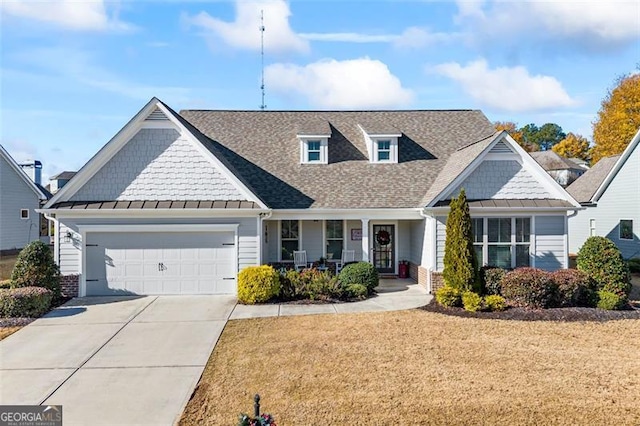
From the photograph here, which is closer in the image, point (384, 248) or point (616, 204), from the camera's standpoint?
point (384, 248)

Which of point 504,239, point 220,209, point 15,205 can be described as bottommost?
point 504,239

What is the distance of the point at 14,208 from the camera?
26750mm

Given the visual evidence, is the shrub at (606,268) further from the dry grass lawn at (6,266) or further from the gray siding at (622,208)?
the dry grass lawn at (6,266)

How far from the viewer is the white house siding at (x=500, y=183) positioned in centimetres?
1528

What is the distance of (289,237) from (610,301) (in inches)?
432

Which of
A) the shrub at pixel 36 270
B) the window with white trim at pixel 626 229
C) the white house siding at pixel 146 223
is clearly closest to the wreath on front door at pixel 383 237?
the white house siding at pixel 146 223

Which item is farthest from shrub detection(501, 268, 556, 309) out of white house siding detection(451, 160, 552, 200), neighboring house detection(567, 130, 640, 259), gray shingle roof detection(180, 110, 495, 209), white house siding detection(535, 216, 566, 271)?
neighboring house detection(567, 130, 640, 259)

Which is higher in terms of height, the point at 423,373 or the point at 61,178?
the point at 61,178

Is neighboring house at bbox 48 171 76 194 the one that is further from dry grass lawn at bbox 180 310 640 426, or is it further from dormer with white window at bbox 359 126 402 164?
dry grass lawn at bbox 180 310 640 426

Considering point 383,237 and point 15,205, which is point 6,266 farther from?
point 383,237

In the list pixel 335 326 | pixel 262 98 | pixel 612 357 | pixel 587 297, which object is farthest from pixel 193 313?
pixel 262 98

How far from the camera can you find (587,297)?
12.6m

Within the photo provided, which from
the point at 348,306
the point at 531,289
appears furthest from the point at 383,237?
the point at 531,289

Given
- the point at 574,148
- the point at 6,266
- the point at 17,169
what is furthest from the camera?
the point at 574,148
